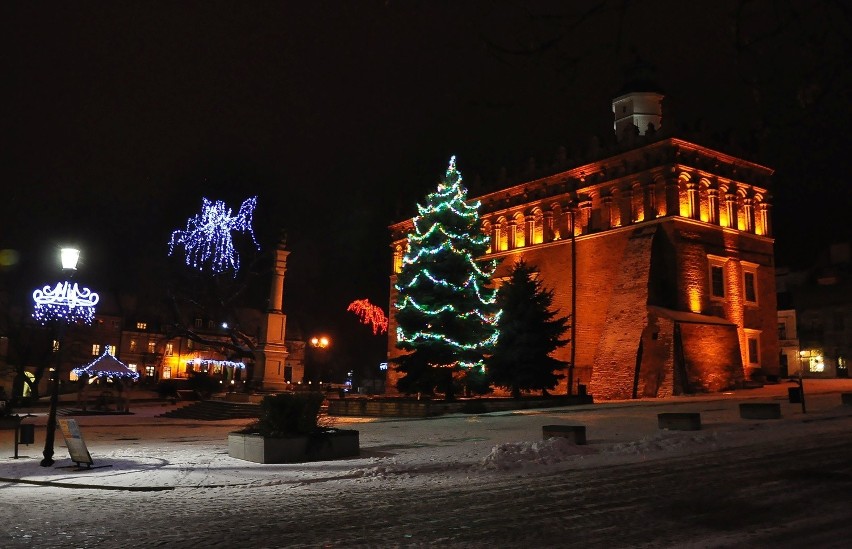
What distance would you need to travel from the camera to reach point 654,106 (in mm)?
44438

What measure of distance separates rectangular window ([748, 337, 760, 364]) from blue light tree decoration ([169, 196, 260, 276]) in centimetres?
2901

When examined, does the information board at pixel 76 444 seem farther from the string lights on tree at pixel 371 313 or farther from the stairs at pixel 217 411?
the string lights on tree at pixel 371 313

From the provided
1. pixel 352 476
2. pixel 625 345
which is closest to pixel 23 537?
pixel 352 476

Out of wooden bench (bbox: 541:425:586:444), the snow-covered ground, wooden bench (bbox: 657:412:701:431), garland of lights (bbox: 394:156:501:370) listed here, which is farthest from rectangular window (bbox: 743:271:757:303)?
wooden bench (bbox: 541:425:586:444)

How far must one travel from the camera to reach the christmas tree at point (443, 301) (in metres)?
28.9

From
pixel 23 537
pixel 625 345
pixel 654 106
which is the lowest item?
pixel 23 537

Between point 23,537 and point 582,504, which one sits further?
point 582,504

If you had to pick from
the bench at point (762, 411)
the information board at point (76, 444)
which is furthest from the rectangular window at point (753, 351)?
the information board at point (76, 444)

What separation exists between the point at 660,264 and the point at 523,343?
927 cm

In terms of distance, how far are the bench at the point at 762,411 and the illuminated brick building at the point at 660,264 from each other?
13.7 meters

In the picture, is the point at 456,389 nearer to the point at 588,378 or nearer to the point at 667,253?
the point at 588,378

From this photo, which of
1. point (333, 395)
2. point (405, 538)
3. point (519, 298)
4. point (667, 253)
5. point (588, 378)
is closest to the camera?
point (405, 538)

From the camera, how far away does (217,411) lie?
93.8 feet

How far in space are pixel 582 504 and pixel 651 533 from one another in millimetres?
1539
